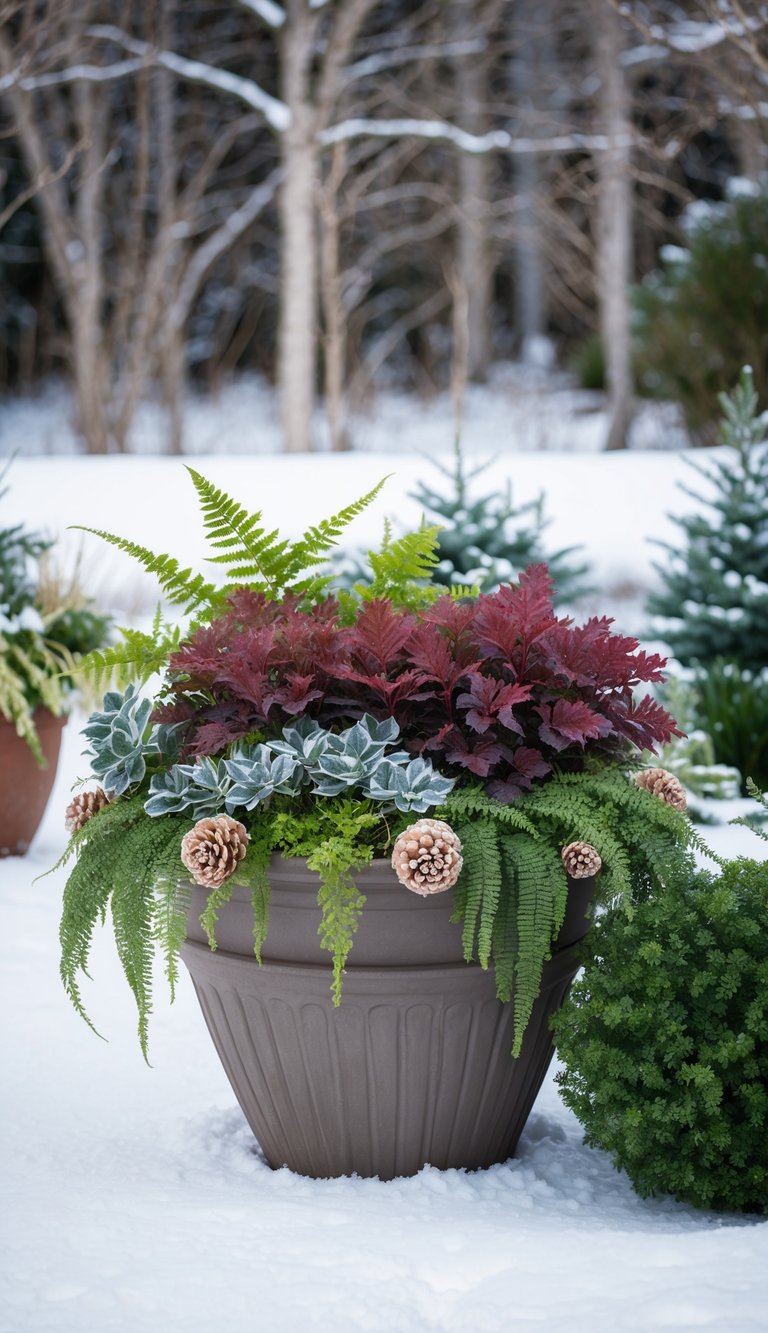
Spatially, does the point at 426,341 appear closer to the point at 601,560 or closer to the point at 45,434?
the point at 45,434

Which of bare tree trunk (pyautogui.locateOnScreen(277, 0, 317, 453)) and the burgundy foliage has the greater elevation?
bare tree trunk (pyautogui.locateOnScreen(277, 0, 317, 453))

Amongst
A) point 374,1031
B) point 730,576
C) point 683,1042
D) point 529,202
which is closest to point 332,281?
point 529,202

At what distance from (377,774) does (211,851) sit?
0.28m

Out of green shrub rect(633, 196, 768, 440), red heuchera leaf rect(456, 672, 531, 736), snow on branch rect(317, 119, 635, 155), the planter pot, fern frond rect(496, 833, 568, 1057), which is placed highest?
snow on branch rect(317, 119, 635, 155)

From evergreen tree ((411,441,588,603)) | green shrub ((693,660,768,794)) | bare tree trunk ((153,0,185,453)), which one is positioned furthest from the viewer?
bare tree trunk ((153,0,185,453))

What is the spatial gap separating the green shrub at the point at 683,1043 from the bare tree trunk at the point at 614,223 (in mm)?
9249

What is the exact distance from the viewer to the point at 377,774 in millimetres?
1927

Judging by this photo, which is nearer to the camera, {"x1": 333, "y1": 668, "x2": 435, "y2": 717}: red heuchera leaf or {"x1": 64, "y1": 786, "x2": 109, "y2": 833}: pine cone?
{"x1": 333, "y1": 668, "x2": 435, "y2": 717}: red heuchera leaf

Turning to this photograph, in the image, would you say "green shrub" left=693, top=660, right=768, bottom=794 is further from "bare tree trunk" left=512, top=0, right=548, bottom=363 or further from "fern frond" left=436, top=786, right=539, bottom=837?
"bare tree trunk" left=512, top=0, right=548, bottom=363

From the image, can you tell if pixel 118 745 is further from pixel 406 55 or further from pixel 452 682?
pixel 406 55

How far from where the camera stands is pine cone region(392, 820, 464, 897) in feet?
5.87

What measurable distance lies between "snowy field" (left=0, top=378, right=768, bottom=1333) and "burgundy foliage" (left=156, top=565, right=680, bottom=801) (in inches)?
26.1

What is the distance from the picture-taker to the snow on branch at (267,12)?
387 inches

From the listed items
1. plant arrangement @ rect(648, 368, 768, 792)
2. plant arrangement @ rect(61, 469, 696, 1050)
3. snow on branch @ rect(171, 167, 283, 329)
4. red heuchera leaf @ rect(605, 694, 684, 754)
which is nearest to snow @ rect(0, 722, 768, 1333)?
plant arrangement @ rect(61, 469, 696, 1050)
